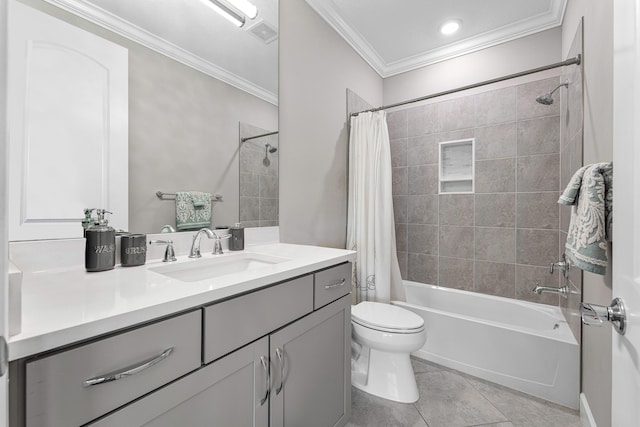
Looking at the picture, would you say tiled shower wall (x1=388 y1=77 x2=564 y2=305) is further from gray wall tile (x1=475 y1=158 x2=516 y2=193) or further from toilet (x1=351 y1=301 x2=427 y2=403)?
toilet (x1=351 y1=301 x2=427 y2=403)

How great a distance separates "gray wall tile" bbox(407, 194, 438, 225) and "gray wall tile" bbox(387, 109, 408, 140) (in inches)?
27.0

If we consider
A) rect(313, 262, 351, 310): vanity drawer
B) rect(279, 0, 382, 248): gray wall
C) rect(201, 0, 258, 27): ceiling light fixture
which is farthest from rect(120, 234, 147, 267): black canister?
rect(201, 0, 258, 27): ceiling light fixture

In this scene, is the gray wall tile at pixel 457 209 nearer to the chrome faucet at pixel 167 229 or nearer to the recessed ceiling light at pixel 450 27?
the recessed ceiling light at pixel 450 27

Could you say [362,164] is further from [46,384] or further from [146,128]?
[46,384]

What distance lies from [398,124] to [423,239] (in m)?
1.24

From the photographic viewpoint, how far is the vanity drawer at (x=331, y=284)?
1.21 metres

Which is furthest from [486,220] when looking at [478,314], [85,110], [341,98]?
[85,110]

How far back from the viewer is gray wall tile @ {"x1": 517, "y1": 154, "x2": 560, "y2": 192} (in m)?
2.21

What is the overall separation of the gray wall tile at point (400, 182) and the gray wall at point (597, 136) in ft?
4.88

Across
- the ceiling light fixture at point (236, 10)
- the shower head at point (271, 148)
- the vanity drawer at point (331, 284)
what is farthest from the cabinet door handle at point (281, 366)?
the ceiling light fixture at point (236, 10)

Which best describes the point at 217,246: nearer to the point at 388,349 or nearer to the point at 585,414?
the point at 388,349

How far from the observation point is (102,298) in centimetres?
69

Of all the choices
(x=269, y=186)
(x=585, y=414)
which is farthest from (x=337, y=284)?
(x=585, y=414)

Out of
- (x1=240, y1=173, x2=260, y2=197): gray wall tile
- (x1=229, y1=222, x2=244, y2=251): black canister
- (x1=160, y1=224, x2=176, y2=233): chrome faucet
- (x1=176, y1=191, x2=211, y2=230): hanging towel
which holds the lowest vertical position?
(x1=229, y1=222, x2=244, y2=251): black canister
